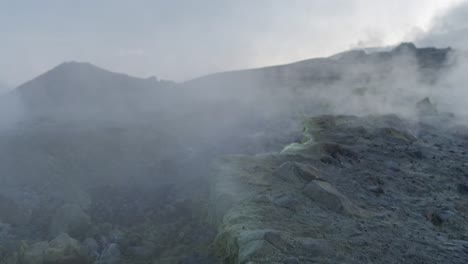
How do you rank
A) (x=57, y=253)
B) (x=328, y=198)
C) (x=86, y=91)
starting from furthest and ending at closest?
(x=86, y=91) → (x=57, y=253) → (x=328, y=198)

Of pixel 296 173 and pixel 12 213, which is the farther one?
pixel 12 213

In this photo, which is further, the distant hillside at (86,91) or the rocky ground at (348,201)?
the distant hillside at (86,91)

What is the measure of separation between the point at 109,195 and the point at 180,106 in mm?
13132

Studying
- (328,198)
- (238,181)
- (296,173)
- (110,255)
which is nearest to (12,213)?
(110,255)

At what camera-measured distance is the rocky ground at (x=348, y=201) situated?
20.2 ft

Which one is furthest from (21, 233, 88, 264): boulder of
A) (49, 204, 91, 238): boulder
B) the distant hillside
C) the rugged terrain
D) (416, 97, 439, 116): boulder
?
the distant hillside

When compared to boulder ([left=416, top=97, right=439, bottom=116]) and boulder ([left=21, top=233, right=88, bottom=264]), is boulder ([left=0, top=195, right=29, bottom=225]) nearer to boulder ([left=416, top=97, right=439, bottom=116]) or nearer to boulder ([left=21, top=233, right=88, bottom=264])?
boulder ([left=21, top=233, right=88, bottom=264])

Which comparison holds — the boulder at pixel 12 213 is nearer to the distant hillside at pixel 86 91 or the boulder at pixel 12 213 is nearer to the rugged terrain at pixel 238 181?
the rugged terrain at pixel 238 181

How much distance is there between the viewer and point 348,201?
26.1ft

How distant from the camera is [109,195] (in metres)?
13.3

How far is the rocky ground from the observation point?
20.2 ft

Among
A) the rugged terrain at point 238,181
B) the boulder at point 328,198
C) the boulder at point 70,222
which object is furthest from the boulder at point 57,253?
the boulder at point 328,198

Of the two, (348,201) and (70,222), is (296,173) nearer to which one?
(348,201)

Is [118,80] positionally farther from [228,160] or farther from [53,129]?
[228,160]
